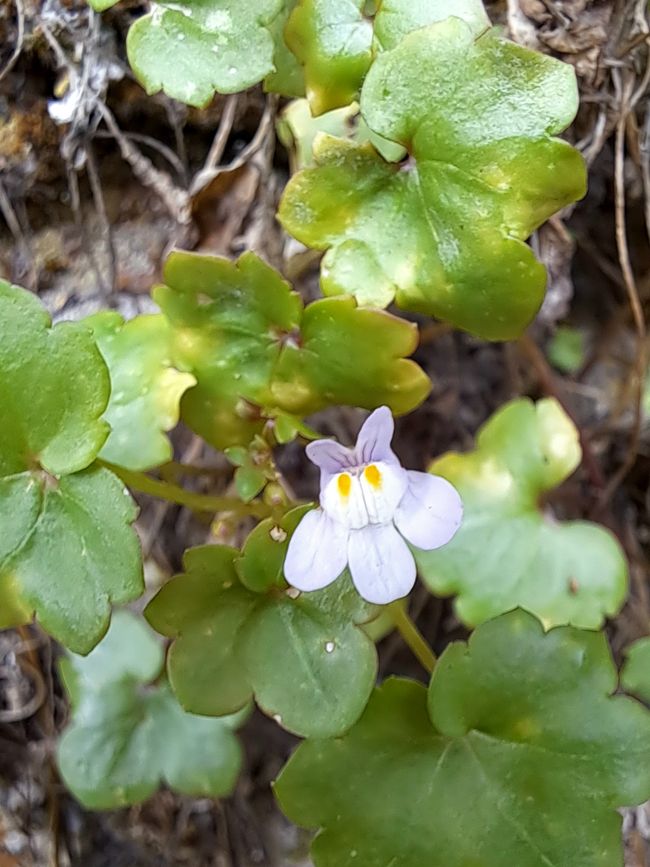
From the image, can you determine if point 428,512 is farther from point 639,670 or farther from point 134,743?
point 134,743

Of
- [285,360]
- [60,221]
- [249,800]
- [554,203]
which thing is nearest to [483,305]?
[554,203]

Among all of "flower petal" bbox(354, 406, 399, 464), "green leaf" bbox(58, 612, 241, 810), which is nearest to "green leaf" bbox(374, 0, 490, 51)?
"flower petal" bbox(354, 406, 399, 464)

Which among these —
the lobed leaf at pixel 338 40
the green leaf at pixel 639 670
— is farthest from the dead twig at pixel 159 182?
the green leaf at pixel 639 670

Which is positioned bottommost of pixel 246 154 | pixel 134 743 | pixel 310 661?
pixel 134 743

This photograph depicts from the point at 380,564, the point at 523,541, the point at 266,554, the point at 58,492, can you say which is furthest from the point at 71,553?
the point at 523,541

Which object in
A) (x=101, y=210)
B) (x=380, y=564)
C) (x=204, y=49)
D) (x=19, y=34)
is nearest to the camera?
(x=380, y=564)

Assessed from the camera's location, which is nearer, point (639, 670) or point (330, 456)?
point (330, 456)

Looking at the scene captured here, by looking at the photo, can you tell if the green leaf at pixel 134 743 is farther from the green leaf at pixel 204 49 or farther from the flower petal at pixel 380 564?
the green leaf at pixel 204 49

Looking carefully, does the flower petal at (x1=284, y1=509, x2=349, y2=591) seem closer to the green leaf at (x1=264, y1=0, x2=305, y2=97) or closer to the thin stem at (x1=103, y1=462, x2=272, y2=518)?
the thin stem at (x1=103, y1=462, x2=272, y2=518)
